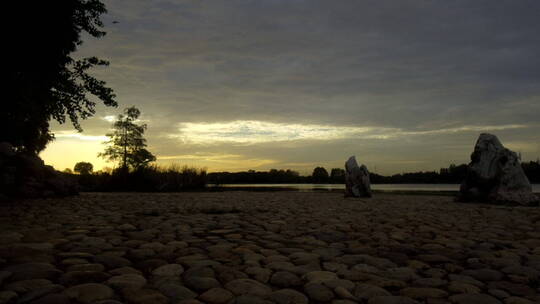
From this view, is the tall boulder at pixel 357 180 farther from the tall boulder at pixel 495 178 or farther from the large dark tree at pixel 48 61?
the large dark tree at pixel 48 61

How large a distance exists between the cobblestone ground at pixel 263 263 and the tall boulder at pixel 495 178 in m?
5.44

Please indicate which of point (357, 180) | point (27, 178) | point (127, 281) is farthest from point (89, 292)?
point (357, 180)

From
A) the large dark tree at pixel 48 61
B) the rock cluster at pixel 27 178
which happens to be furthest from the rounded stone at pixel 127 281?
the rock cluster at pixel 27 178

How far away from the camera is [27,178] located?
10.1m

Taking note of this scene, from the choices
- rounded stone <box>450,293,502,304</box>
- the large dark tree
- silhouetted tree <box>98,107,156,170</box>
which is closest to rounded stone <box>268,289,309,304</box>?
rounded stone <box>450,293,502,304</box>

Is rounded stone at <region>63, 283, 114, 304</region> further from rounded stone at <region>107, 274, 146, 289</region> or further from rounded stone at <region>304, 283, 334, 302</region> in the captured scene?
rounded stone at <region>304, 283, 334, 302</region>

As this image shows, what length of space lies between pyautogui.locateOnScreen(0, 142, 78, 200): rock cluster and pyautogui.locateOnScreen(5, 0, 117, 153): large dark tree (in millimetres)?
1429

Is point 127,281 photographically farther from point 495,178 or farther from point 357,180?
point 357,180

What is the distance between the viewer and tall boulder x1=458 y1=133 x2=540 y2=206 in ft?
31.7

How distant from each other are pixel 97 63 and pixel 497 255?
29.4 ft

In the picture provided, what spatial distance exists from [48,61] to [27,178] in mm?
3986

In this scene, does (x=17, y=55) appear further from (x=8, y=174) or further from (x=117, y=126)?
(x=117, y=126)

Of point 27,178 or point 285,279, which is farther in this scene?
point 27,178

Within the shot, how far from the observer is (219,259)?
3.07 meters
